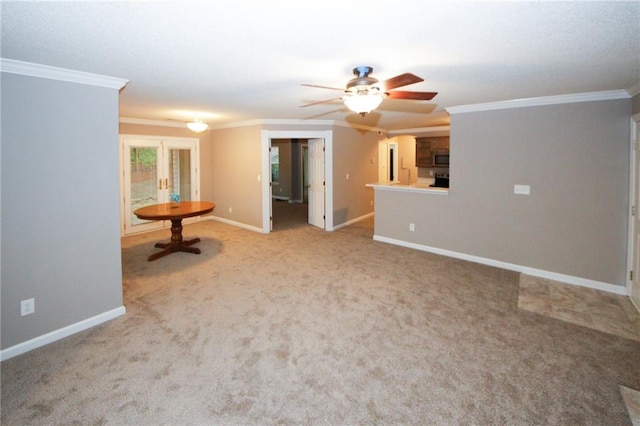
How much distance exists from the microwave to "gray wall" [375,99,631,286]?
11.0 feet

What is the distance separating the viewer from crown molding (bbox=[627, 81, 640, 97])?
3242mm

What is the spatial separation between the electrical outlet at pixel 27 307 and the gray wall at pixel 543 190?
501 centimetres

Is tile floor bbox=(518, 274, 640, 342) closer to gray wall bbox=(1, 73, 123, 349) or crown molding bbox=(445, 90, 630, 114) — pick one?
crown molding bbox=(445, 90, 630, 114)

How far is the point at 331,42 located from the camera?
2.20m

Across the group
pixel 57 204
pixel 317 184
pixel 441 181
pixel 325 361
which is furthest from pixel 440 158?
pixel 57 204

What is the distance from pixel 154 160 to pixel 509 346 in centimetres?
691

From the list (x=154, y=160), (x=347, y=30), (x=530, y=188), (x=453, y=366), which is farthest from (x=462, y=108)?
(x=154, y=160)

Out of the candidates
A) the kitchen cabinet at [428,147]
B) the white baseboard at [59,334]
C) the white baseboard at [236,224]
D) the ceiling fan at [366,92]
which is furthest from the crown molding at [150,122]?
the kitchen cabinet at [428,147]

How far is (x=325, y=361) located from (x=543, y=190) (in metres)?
3.64

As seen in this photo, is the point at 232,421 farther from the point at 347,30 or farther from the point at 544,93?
the point at 544,93

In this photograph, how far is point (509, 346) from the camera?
267 cm

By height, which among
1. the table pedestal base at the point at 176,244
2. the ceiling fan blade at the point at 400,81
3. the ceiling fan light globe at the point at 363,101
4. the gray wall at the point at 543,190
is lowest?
the table pedestal base at the point at 176,244

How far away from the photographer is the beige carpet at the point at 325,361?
2002 millimetres

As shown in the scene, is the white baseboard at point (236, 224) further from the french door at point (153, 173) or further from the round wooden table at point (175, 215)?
the round wooden table at point (175, 215)
